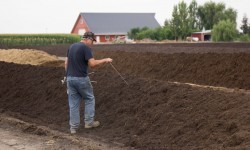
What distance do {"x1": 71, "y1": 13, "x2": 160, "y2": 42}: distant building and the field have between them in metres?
77.8

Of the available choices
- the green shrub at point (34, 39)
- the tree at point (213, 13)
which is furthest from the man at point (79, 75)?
the tree at point (213, 13)

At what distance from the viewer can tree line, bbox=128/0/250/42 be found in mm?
76625

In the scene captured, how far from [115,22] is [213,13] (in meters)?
21.1

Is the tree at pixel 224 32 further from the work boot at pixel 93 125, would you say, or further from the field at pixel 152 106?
the work boot at pixel 93 125

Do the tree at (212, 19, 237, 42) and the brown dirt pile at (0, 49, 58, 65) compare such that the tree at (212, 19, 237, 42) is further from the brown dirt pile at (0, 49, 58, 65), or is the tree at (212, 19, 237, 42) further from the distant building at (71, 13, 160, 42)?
the brown dirt pile at (0, 49, 58, 65)

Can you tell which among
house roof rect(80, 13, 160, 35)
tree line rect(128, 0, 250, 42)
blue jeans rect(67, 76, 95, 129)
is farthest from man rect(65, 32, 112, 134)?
house roof rect(80, 13, 160, 35)

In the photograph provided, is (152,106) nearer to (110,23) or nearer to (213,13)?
(110,23)

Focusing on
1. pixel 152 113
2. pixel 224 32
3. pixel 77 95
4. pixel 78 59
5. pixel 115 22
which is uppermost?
pixel 115 22

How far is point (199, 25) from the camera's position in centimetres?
10550

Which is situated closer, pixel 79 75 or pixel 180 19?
pixel 79 75

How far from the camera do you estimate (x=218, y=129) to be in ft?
25.4

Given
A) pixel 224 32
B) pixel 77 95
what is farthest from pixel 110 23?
pixel 77 95

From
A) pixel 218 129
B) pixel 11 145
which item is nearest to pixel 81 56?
pixel 11 145

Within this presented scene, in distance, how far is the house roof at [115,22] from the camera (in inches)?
3851
